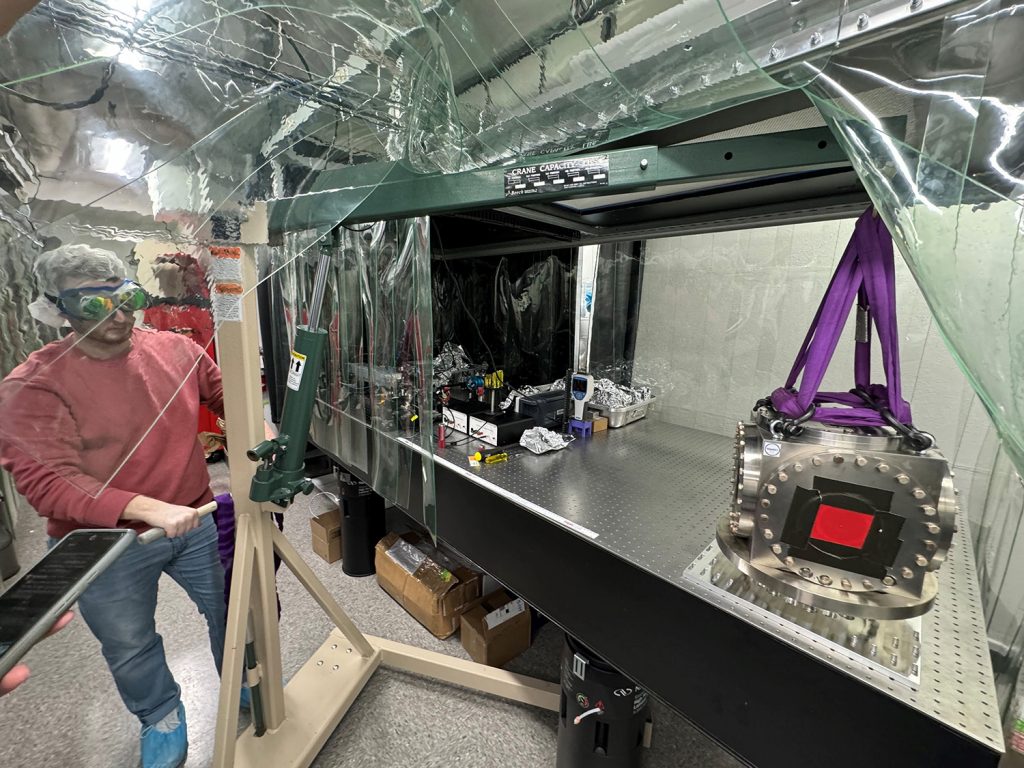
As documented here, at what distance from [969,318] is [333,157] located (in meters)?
1.12

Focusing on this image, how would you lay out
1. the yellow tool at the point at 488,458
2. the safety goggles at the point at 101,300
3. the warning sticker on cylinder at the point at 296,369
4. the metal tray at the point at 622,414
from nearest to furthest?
the safety goggles at the point at 101,300 < the warning sticker on cylinder at the point at 296,369 < the yellow tool at the point at 488,458 < the metal tray at the point at 622,414

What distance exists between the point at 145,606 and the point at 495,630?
111cm

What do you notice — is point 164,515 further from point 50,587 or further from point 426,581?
point 426,581

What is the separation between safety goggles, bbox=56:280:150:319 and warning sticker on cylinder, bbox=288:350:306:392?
1.08 ft

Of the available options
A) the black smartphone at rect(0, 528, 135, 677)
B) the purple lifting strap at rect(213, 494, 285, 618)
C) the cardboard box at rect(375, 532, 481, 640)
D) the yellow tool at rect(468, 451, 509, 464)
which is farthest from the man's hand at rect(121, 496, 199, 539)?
the cardboard box at rect(375, 532, 481, 640)

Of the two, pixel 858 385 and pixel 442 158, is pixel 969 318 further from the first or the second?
pixel 442 158

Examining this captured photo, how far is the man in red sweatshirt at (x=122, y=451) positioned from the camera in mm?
615

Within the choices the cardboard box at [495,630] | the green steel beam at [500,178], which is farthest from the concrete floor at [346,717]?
the green steel beam at [500,178]

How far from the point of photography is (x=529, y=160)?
81 cm

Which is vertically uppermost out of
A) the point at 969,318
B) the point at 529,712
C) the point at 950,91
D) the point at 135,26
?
the point at 135,26

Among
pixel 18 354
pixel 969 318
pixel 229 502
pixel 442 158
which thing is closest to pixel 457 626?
pixel 229 502

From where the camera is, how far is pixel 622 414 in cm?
187

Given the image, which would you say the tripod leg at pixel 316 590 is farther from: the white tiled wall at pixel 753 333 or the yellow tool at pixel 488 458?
the white tiled wall at pixel 753 333

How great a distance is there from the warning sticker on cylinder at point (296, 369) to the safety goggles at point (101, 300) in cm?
33
